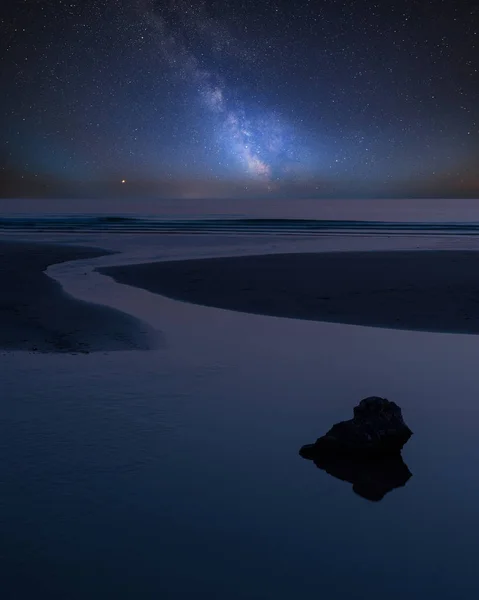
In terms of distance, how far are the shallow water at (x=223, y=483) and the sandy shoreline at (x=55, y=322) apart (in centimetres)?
79

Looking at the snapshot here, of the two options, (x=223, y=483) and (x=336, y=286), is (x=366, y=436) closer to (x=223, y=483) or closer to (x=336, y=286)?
(x=223, y=483)

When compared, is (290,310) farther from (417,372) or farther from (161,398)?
(161,398)

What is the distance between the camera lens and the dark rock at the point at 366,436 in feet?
18.2

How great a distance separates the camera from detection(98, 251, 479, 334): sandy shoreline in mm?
12648

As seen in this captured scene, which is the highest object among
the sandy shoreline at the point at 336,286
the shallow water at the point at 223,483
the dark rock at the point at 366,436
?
the sandy shoreline at the point at 336,286

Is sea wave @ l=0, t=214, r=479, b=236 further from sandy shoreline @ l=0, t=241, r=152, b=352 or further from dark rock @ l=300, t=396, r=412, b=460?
dark rock @ l=300, t=396, r=412, b=460

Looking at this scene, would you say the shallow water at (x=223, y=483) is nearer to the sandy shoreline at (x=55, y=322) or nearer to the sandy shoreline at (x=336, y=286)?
the sandy shoreline at (x=55, y=322)

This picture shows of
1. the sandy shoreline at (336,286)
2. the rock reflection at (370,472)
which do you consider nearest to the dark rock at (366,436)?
the rock reflection at (370,472)

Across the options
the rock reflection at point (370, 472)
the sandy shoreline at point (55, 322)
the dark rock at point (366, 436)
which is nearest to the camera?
the rock reflection at point (370, 472)

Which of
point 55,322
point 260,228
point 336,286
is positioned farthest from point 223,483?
point 260,228

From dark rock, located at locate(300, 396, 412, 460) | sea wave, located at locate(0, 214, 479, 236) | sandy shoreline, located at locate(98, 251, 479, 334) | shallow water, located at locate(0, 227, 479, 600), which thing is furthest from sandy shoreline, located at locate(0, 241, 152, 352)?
sea wave, located at locate(0, 214, 479, 236)

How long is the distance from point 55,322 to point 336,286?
6854mm

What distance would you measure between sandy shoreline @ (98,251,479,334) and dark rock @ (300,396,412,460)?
563 centimetres

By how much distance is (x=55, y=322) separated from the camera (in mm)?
11492
